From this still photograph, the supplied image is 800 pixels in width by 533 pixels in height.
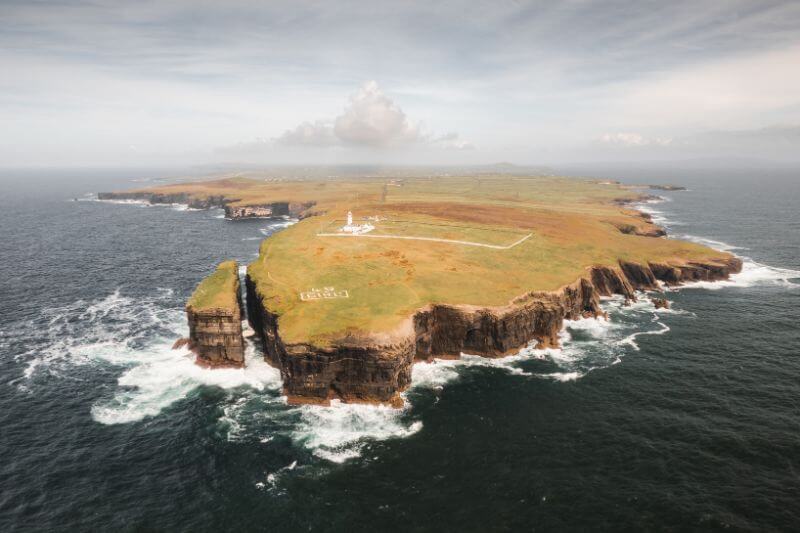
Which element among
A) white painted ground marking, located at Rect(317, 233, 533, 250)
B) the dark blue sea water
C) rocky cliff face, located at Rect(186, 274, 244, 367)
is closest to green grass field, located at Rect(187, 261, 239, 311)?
rocky cliff face, located at Rect(186, 274, 244, 367)

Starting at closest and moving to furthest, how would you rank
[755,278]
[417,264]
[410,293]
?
1. [410,293]
2. [417,264]
3. [755,278]

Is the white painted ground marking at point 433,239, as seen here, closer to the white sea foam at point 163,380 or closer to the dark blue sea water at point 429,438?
the dark blue sea water at point 429,438

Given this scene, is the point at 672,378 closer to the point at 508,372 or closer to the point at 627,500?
the point at 508,372

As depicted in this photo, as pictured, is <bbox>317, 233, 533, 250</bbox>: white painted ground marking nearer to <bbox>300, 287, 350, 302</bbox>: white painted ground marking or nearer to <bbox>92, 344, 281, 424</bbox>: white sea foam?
<bbox>300, 287, 350, 302</bbox>: white painted ground marking

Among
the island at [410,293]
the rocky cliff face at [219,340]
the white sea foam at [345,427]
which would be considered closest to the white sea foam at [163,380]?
the rocky cliff face at [219,340]

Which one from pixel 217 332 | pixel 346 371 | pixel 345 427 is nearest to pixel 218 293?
pixel 217 332

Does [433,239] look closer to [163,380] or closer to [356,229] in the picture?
[356,229]

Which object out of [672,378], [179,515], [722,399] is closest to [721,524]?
[722,399]
